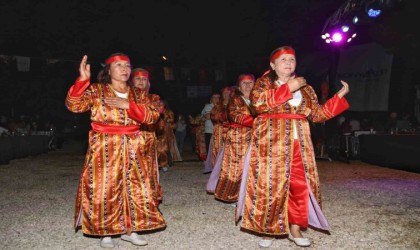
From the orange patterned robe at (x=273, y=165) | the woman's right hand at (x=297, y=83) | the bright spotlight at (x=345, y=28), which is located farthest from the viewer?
the bright spotlight at (x=345, y=28)

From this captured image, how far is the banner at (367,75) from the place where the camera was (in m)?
13.0

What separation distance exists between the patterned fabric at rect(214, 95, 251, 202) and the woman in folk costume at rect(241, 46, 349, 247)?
1723 mm

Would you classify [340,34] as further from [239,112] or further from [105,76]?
[105,76]

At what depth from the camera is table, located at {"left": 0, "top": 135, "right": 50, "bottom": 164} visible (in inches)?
438

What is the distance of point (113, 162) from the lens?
3600 millimetres

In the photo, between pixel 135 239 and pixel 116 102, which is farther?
pixel 135 239

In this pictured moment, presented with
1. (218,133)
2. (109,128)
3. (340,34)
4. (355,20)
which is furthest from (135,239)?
(340,34)

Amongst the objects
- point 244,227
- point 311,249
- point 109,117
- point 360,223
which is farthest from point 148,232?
point 360,223

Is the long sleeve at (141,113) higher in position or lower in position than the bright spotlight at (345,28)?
lower

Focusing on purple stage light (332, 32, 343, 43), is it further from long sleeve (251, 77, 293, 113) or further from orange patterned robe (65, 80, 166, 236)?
orange patterned robe (65, 80, 166, 236)

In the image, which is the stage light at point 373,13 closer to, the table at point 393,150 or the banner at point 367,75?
the table at point 393,150

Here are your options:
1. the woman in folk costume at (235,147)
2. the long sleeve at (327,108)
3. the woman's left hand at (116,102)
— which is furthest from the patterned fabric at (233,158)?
the woman's left hand at (116,102)

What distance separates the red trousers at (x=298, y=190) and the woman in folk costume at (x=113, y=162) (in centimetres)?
133

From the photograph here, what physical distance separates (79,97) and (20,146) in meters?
10.6
